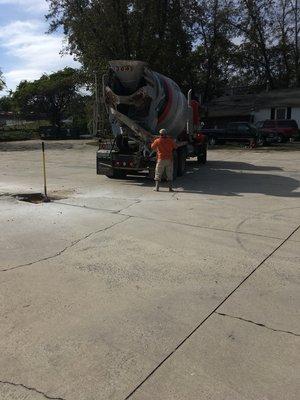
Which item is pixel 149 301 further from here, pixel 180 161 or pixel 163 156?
pixel 180 161

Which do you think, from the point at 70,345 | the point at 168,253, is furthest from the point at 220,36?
the point at 70,345

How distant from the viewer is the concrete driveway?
12.8 feet

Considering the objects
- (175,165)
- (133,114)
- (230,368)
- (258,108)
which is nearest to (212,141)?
(258,108)

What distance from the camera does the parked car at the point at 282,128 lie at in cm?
3725

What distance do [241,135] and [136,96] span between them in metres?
21.2

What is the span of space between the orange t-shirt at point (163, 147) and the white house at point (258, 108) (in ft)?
103

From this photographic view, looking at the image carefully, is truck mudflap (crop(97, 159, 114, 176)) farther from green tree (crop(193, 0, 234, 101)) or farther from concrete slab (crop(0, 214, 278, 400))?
green tree (crop(193, 0, 234, 101))

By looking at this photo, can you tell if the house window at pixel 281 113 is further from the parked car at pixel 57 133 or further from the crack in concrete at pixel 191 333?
the crack in concrete at pixel 191 333

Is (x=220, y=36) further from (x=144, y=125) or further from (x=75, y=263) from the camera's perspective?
(x=75, y=263)

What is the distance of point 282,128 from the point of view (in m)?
37.6

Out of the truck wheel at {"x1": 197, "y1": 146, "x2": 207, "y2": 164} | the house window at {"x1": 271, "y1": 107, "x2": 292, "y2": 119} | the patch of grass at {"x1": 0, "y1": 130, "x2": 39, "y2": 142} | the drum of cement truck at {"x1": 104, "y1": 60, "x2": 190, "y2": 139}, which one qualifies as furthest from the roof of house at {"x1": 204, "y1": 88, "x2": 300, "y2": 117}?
the drum of cement truck at {"x1": 104, "y1": 60, "x2": 190, "y2": 139}

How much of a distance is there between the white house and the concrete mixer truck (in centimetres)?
2942

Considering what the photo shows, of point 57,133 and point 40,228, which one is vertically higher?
point 57,133

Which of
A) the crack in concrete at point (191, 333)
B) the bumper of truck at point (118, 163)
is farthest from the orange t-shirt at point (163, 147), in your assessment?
the crack in concrete at point (191, 333)
